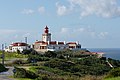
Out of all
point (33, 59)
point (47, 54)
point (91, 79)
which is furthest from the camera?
point (47, 54)

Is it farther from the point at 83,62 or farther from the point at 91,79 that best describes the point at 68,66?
the point at 91,79

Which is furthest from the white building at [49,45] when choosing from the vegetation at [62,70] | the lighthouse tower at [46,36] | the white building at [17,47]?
the vegetation at [62,70]

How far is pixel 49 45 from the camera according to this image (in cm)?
10862

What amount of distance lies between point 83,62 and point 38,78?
40.7 metres

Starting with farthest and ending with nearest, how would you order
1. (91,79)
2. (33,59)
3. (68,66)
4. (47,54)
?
1. (47,54)
2. (33,59)
3. (68,66)
4. (91,79)

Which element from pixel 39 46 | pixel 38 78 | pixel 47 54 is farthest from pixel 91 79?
pixel 39 46

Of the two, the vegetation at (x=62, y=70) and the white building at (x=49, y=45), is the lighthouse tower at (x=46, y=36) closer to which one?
the white building at (x=49, y=45)

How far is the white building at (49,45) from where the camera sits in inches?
4240

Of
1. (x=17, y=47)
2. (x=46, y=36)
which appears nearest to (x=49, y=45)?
(x=46, y=36)

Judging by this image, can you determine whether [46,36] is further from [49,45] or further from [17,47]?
[17,47]

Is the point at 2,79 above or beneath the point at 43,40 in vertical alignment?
beneath

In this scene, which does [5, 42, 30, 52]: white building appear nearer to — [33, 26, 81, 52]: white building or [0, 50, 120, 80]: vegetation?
[33, 26, 81, 52]: white building

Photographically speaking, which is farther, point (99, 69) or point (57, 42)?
point (57, 42)

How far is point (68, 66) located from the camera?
5897 cm
